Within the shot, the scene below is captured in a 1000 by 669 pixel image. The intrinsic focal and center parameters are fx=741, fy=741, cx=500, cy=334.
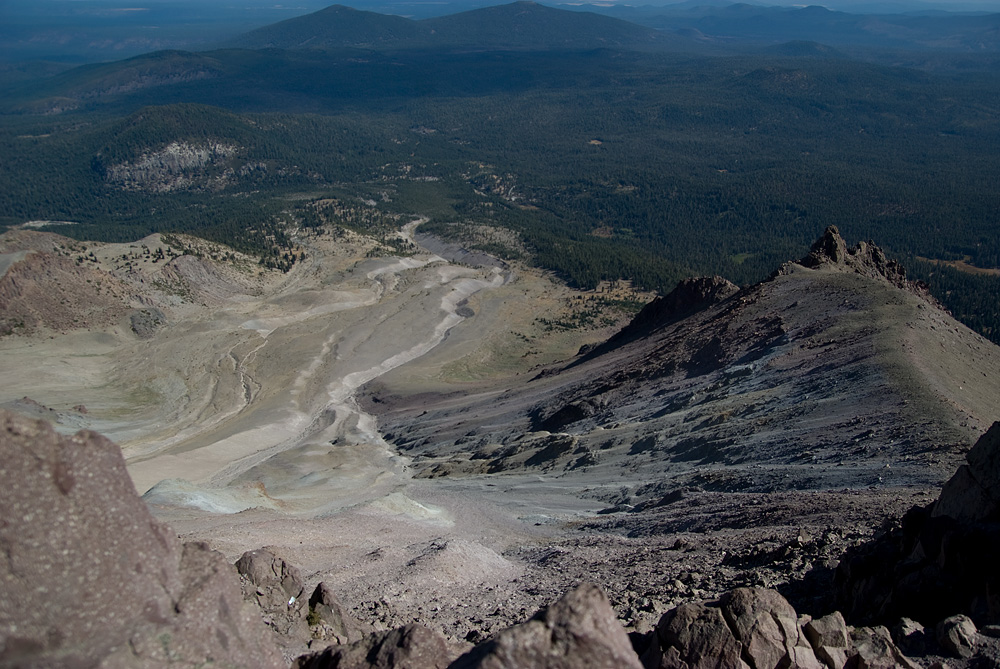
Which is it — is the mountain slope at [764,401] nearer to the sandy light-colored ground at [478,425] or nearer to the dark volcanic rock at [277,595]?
the sandy light-colored ground at [478,425]

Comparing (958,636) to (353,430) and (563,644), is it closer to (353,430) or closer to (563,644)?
(563,644)

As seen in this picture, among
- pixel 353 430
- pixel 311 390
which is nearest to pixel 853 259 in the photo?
pixel 353 430

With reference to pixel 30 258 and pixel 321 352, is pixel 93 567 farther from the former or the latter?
pixel 30 258

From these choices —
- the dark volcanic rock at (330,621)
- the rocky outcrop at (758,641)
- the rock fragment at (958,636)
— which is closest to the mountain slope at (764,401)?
the rock fragment at (958,636)

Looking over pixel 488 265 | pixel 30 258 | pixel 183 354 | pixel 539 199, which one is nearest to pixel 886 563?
pixel 183 354

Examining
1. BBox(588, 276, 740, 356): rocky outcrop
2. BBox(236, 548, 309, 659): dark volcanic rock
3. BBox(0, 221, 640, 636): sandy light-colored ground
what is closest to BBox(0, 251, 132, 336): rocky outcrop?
BBox(0, 221, 640, 636): sandy light-colored ground
